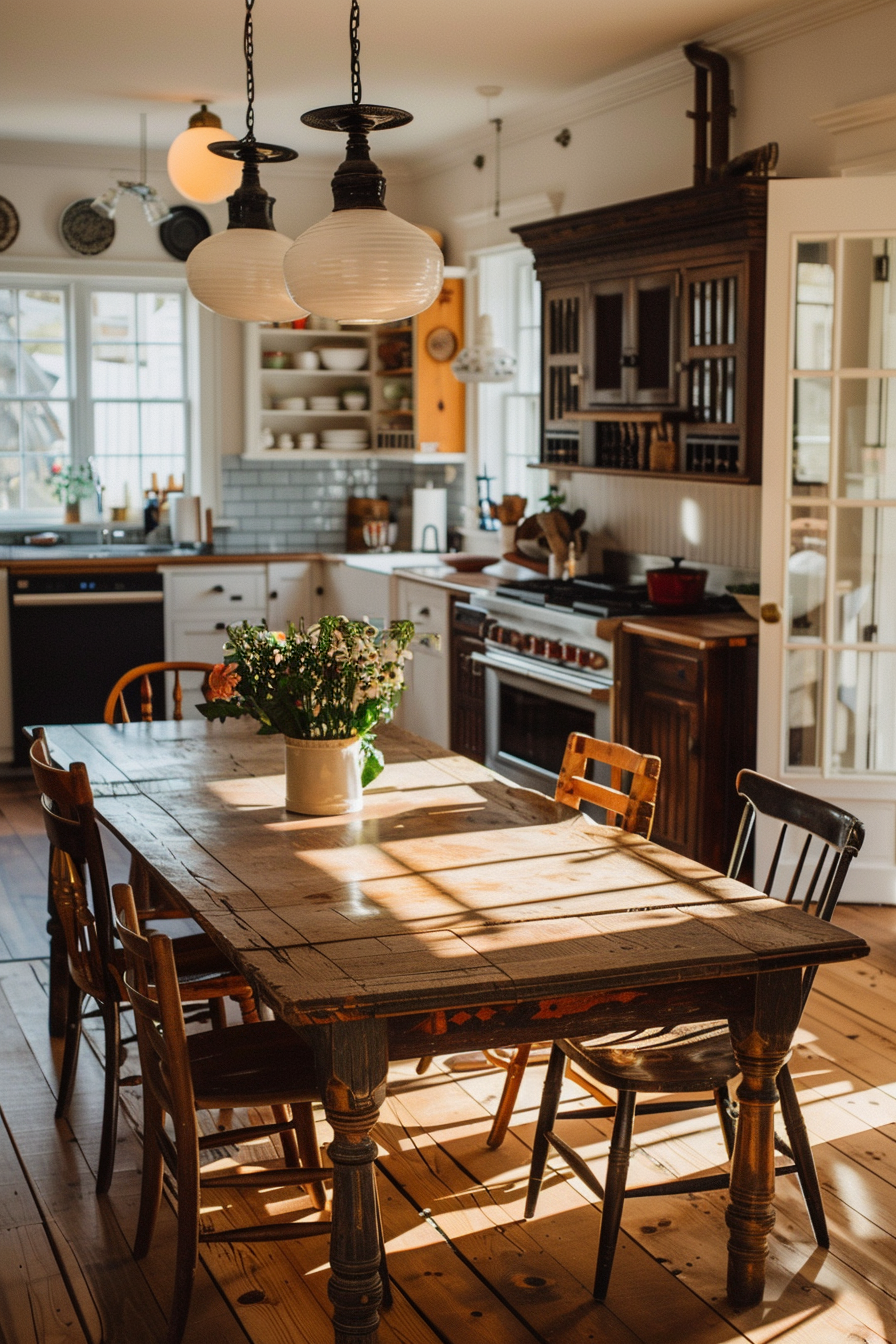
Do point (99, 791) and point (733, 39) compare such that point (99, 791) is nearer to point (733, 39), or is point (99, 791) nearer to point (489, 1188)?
point (489, 1188)

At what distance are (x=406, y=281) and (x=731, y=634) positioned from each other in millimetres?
2661

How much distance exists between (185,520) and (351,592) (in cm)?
110

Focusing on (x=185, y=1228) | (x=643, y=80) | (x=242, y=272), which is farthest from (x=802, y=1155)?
(x=643, y=80)

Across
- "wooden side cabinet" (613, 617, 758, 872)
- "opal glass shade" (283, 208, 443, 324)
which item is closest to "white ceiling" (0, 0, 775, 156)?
"wooden side cabinet" (613, 617, 758, 872)

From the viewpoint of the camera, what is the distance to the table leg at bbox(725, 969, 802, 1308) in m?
2.50

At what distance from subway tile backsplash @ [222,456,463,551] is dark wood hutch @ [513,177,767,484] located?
2229 millimetres

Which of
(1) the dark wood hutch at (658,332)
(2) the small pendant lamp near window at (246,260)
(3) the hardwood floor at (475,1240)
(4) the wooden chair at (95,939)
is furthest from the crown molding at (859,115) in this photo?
(4) the wooden chair at (95,939)

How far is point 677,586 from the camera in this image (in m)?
5.59

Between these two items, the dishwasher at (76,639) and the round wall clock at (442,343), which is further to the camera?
the round wall clock at (442,343)

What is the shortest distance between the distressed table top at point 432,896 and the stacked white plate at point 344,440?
497 cm

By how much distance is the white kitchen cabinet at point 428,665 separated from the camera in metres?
6.79

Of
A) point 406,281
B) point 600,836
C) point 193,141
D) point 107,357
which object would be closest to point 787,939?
point 600,836

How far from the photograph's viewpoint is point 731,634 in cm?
506

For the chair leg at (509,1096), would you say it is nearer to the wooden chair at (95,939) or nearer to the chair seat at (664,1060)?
the chair seat at (664,1060)
